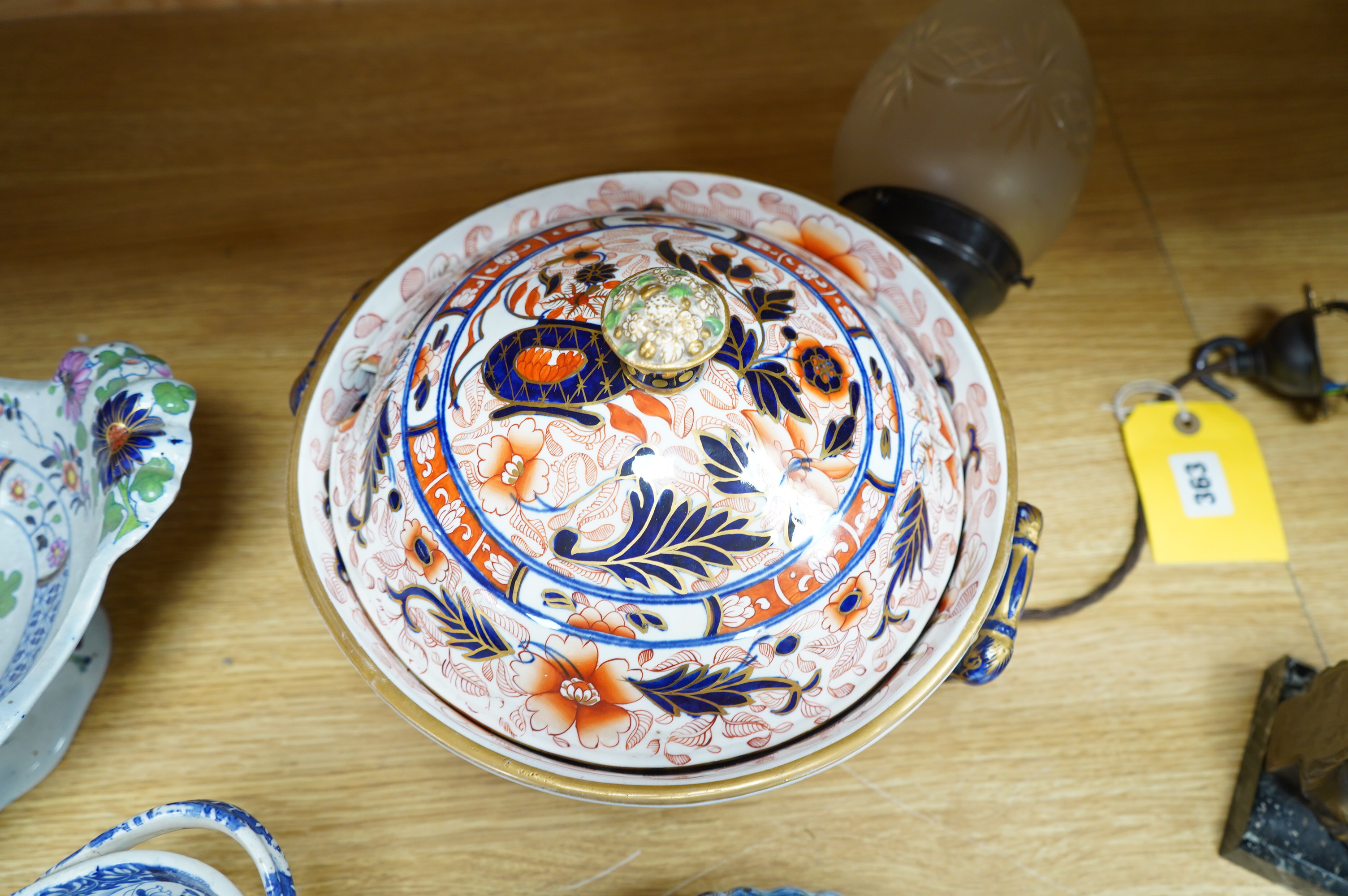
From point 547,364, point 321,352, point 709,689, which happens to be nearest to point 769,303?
point 547,364

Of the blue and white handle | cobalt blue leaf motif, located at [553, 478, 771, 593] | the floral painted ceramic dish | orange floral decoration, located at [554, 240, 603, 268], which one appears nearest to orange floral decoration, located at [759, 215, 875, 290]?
orange floral decoration, located at [554, 240, 603, 268]

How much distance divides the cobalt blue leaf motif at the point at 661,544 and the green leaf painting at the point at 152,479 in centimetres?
30

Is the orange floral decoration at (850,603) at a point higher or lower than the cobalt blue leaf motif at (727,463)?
lower

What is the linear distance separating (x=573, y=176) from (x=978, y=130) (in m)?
0.40

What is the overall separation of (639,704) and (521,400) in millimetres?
215

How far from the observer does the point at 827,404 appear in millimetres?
560

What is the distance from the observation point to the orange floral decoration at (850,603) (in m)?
0.56

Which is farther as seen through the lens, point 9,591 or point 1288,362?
point 1288,362

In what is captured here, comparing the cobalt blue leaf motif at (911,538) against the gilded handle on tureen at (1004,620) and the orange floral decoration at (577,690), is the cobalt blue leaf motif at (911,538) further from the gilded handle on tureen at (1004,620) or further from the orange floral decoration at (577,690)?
the orange floral decoration at (577,690)

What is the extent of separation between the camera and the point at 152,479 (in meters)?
0.60

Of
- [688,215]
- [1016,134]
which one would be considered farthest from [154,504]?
[1016,134]

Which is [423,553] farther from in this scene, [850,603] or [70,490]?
[70,490]

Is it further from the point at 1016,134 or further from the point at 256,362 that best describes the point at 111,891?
the point at 1016,134

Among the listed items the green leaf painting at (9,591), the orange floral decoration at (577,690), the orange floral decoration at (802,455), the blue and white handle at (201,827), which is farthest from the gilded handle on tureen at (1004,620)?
the green leaf painting at (9,591)
